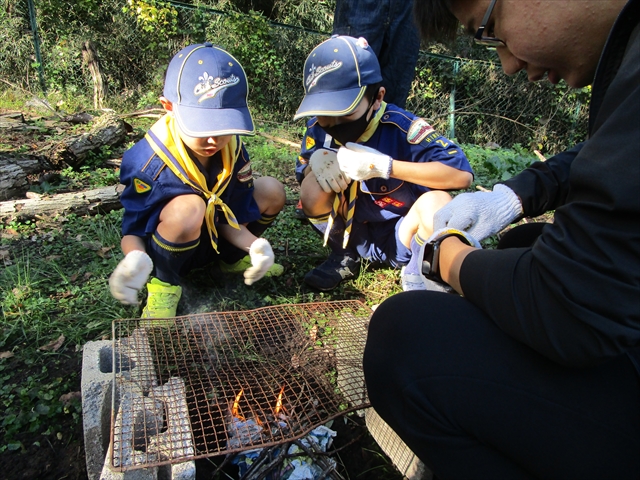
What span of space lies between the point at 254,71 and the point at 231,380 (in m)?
6.50

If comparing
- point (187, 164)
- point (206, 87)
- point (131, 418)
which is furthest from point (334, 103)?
point (131, 418)

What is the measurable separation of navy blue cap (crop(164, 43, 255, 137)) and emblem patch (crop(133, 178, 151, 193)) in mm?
282

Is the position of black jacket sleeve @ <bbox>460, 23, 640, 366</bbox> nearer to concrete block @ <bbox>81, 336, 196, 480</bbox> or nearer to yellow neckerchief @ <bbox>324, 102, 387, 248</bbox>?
concrete block @ <bbox>81, 336, 196, 480</bbox>

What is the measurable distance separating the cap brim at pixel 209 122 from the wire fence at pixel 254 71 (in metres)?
5.24

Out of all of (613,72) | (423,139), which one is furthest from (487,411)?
(423,139)

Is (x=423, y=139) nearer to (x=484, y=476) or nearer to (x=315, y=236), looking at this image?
(x=315, y=236)

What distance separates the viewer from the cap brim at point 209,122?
1822 mm

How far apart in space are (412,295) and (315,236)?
1784 millimetres

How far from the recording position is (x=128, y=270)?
1.76 metres

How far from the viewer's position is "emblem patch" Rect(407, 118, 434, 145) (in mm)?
2236

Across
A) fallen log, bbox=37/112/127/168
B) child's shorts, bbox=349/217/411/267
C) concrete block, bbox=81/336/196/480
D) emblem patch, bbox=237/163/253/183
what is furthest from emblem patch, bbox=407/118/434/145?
fallen log, bbox=37/112/127/168

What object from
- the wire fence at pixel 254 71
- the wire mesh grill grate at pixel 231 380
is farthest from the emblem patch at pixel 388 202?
the wire fence at pixel 254 71

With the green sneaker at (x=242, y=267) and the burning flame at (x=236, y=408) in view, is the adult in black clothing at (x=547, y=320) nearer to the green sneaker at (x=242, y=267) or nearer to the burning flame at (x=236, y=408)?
the burning flame at (x=236, y=408)

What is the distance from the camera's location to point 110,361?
150 centimetres
